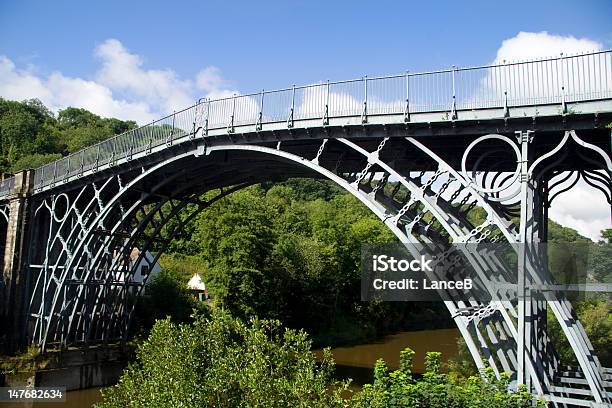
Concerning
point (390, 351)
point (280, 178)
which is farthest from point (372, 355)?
point (280, 178)

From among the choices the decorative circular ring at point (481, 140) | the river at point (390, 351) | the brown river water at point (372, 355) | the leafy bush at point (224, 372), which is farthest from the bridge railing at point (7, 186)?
the decorative circular ring at point (481, 140)

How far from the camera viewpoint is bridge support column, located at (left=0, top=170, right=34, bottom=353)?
25.0m

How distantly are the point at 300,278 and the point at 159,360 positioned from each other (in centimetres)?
3206

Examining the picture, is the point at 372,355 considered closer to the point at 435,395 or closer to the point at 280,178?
the point at 280,178

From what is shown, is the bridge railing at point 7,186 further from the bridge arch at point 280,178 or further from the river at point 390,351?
the river at point 390,351

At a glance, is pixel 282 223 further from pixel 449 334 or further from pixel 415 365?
pixel 415 365

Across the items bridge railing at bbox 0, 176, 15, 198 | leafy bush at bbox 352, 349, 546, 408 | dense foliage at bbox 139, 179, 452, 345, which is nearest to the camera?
leafy bush at bbox 352, 349, 546, 408

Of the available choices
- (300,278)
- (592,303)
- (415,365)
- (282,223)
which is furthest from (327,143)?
(282,223)

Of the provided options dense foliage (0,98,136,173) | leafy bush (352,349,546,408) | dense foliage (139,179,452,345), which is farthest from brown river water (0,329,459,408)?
dense foliage (0,98,136,173)

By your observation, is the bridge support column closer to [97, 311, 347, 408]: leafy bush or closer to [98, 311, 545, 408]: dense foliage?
[97, 311, 347, 408]: leafy bush

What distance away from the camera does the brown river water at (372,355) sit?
23125mm

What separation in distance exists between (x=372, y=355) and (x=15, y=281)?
21.7 meters

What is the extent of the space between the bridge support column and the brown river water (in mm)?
3929

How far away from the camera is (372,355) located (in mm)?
36281
